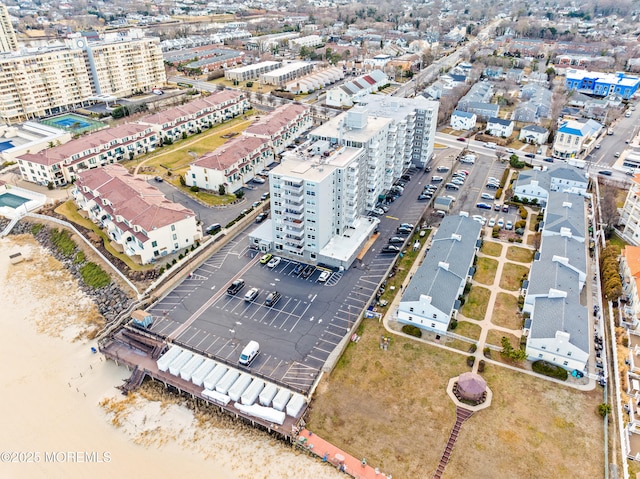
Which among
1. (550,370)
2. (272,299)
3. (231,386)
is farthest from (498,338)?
(231,386)

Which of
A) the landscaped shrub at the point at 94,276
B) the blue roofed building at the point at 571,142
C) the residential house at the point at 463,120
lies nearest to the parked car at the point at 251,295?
the landscaped shrub at the point at 94,276

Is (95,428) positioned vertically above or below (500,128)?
below

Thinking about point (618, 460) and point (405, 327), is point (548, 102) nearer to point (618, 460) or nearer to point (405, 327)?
point (405, 327)

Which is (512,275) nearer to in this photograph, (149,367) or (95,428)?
(149,367)

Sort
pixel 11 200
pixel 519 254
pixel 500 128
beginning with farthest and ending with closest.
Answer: pixel 500 128 < pixel 11 200 < pixel 519 254

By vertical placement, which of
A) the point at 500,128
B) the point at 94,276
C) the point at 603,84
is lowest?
the point at 94,276

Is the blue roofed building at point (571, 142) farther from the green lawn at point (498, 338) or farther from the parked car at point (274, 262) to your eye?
the parked car at point (274, 262)
